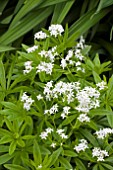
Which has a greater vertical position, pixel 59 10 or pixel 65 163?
pixel 59 10

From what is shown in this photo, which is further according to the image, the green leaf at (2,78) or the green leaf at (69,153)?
the green leaf at (2,78)

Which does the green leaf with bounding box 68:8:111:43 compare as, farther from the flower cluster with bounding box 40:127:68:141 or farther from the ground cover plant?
the flower cluster with bounding box 40:127:68:141

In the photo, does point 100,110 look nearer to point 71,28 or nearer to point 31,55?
point 31,55

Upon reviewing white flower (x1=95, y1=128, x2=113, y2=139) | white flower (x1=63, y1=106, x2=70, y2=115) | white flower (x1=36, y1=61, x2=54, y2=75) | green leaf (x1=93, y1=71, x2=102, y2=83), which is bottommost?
white flower (x1=95, y1=128, x2=113, y2=139)

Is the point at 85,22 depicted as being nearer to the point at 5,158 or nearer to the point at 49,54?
the point at 49,54

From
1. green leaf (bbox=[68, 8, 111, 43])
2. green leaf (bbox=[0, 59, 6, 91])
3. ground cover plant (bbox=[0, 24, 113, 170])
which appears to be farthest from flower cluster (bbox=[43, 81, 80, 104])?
green leaf (bbox=[68, 8, 111, 43])

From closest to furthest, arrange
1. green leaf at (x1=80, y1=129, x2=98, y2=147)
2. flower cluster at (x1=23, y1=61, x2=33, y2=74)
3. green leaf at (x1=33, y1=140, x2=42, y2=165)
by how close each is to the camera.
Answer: green leaf at (x1=33, y1=140, x2=42, y2=165)
green leaf at (x1=80, y1=129, x2=98, y2=147)
flower cluster at (x1=23, y1=61, x2=33, y2=74)

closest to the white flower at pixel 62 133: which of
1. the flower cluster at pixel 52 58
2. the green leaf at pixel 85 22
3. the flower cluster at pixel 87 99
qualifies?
the flower cluster at pixel 87 99

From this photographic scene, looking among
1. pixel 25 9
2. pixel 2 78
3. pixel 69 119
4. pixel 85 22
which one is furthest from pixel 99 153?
pixel 25 9

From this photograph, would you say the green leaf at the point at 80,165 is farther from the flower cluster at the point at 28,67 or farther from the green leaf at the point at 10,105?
the flower cluster at the point at 28,67
